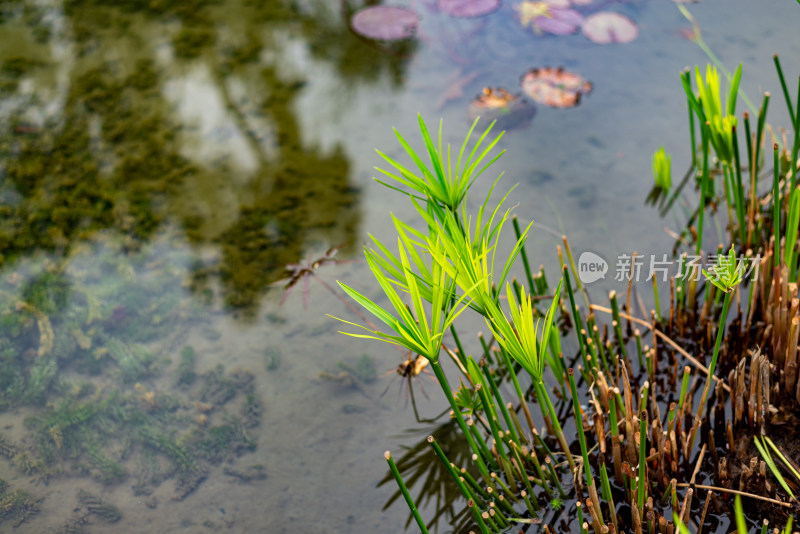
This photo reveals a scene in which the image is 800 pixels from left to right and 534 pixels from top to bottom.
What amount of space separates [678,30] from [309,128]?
210 centimetres

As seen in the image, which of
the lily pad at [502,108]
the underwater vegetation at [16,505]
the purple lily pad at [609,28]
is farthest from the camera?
the purple lily pad at [609,28]

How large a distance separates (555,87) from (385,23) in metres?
1.18

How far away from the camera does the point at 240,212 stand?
9.27 ft

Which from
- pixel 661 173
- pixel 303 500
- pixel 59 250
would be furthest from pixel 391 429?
pixel 59 250

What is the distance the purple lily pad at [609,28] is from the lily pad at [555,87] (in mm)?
409

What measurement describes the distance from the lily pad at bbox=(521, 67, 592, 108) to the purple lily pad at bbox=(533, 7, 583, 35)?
438mm

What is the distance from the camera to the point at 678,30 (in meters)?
3.45

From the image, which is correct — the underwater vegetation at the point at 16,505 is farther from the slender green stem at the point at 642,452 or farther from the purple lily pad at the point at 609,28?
the purple lily pad at the point at 609,28

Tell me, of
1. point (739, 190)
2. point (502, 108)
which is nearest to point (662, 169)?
point (739, 190)

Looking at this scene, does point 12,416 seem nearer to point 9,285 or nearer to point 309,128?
point 9,285

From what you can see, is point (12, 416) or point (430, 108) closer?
point (12, 416)

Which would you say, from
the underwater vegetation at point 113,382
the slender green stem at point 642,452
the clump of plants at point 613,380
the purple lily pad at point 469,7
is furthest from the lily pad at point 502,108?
the slender green stem at point 642,452

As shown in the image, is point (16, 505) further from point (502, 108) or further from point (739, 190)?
point (502, 108)

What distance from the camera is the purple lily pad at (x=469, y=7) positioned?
3.73m
